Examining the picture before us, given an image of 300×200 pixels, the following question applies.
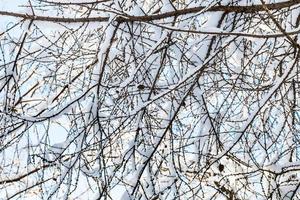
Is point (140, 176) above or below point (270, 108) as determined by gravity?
below

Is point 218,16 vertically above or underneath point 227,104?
above

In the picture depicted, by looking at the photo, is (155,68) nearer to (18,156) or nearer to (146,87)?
(146,87)

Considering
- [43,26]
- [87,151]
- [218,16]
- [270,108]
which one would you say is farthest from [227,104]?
[43,26]

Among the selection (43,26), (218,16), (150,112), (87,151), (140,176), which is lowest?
(140,176)

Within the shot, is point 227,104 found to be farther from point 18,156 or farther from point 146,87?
point 18,156

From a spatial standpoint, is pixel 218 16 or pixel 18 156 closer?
pixel 218 16

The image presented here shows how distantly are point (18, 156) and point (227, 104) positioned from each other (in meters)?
1.30

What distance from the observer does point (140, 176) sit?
325cm

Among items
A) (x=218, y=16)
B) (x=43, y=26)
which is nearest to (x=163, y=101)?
(x=218, y=16)

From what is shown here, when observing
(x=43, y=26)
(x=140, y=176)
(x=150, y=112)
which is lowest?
(x=140, y=176)

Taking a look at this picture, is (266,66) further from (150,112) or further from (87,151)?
(87,151)

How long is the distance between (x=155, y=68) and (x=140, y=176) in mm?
640

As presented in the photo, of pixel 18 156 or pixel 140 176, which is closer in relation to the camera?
pixel 140 176

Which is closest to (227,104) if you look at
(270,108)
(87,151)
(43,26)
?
(270,108)
